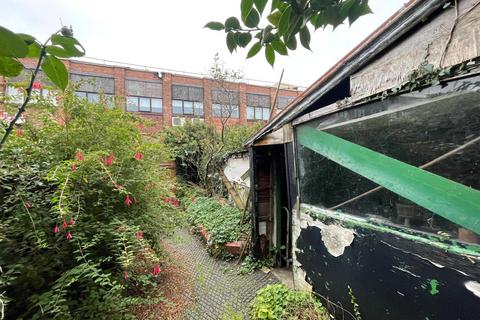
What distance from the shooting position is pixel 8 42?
0.41 metres

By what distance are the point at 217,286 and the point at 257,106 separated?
17.2 metres

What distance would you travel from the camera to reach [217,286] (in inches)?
153

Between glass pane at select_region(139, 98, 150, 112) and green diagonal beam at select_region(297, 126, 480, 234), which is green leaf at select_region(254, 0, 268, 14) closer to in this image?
green diagonal beam at select_region(297, 126, 480, 234)

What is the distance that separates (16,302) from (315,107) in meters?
3.76

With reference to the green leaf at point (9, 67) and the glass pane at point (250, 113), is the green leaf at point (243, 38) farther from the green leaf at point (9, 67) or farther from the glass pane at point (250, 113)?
the glass pane at point (250, 113)

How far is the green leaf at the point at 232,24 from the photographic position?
86 cm

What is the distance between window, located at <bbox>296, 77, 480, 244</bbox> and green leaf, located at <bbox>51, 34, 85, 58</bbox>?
1990 millimetres

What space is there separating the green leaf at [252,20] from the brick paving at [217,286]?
349 centimetres

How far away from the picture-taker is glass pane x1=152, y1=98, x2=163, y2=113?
16.2 meters

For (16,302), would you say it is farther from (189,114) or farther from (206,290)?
(189,114)

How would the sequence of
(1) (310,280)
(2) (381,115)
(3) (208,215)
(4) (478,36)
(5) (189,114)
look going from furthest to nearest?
1. (5) (189,114)
2. (3) (208,215)
3. (1) (310,280)
4. (2) (381,115)
5. (4) (478,36)

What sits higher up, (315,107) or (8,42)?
(315,107)

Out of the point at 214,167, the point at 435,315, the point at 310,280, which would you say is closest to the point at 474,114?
the point at 435,315

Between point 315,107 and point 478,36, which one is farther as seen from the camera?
point 315,107
